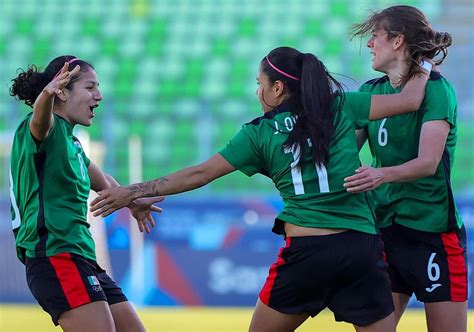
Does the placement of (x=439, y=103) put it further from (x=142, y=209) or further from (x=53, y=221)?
(x=53, y=221)

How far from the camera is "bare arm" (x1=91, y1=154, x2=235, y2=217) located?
13.4 feet

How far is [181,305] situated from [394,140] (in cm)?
724

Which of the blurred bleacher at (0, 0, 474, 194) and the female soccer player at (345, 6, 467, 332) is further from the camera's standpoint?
the blurred bleacher at (0, 0, 474, 194)

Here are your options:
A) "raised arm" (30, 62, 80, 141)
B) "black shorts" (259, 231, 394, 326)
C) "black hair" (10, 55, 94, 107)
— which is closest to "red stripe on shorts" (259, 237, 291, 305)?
"black shorts" (259, 231, 394, 326)

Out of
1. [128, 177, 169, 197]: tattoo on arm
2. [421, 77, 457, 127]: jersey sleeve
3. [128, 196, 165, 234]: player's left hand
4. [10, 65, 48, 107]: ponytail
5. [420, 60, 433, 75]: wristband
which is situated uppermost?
[10, 65, 48, 107]: ponytail

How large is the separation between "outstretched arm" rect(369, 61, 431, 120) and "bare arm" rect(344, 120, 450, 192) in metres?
0.14

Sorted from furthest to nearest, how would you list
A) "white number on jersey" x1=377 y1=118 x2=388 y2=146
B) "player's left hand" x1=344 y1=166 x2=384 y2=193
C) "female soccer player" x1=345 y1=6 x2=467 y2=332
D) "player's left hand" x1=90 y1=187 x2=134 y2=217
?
1. "white number on jersey" x1=377 y1=118 x2=388 y2=146
2. "female soccer player" x1=345 y1=6 x2=467 y2=332
3. "player's left hand" x1=90 y1=187 x2=134 y2=217
4. "player's left hand" x1=344 y1=166 x2=384 y2=193

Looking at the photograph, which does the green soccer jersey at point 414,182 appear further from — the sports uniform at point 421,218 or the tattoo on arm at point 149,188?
the tattoo on arm at point 149,188

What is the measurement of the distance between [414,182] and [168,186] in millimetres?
1254

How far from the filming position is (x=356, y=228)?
4.02 m

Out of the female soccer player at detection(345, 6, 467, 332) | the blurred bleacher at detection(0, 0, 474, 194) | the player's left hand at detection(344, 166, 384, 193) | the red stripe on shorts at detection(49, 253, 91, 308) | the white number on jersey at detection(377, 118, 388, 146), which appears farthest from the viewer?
the blurred bleacher at detection(0, 0, 474, 194)

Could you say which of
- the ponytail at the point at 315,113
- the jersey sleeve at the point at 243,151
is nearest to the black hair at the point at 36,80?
the jersey sleeve at the point at 243,151

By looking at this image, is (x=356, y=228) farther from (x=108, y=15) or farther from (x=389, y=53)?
(x=108, y=15)

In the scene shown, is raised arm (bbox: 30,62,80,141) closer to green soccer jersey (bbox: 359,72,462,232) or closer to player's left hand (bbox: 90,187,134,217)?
player's left hand (bbox: 90,187,134,217)
